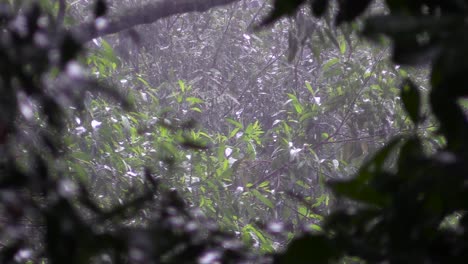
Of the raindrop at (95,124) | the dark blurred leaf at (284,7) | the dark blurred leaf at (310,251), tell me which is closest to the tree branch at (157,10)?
the raindrop at (95,124)

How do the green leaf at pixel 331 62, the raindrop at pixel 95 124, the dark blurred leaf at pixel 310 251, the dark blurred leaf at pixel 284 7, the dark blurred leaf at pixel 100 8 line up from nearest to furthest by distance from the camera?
the dark blurred leaf at pixel 310 251
the dark blurred leaf at pixel 284 7
the dark blurred leaf at pixel 100 8
the raindrop at pixel 95 124
the green leaf at pixel 331 62

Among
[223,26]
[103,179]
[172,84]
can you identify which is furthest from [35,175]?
[223,26]

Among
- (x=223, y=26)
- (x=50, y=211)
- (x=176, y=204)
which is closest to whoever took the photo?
(x=50, y=211)

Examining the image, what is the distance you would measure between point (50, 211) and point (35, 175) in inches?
1.6

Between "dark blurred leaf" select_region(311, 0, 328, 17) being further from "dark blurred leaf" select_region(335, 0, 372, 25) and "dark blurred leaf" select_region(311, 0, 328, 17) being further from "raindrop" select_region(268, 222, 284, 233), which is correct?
"raindrop" select_region(268, 222, 284, 233)

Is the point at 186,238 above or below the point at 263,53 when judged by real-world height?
below

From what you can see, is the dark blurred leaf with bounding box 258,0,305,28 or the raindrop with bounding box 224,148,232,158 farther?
the raindrop with bounding box 224,148,232,158

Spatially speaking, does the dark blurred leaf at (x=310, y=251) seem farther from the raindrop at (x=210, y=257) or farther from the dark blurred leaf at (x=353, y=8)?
the dark blurred leaf at (x=353, y=8)

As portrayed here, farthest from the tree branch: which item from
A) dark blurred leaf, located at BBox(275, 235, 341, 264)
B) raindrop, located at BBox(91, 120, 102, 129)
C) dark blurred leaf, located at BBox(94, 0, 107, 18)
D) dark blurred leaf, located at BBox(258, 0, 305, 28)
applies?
dark blurred leaf, located at BBox(275, 235, 341, 264)

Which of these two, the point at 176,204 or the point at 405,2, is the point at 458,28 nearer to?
the point at 405,2

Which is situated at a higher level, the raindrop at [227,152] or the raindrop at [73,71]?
the raindrop at [227,152]

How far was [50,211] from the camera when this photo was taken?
602mm

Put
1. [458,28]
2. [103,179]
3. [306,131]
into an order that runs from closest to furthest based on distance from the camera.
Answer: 1. [458,28]
2. [103,179]
3. [306,131]

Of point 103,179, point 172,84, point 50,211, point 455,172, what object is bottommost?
point 455,172
